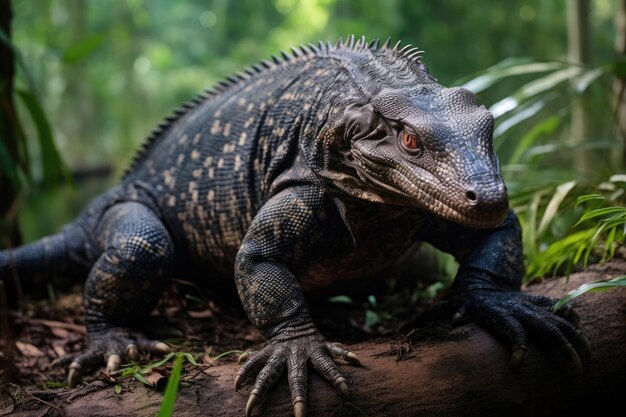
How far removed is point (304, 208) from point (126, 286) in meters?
1.52

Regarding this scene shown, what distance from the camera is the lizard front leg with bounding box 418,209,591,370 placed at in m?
3.44

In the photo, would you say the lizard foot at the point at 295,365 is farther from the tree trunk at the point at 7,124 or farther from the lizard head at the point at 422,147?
the tree trunk at the point at 7,124

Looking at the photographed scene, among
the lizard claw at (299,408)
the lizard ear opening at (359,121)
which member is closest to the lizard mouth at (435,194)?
the lizard ear opening at (359,121)

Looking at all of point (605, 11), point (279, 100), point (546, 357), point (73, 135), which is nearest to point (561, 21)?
point (605, 11)

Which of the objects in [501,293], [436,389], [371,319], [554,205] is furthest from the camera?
[371,319]

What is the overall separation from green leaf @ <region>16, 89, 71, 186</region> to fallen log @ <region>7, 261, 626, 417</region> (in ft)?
9.24

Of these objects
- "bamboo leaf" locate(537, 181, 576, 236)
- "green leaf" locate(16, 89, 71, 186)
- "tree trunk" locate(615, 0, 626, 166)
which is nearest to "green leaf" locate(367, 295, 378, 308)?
"bamboo leaf" locate(537, 181, 576, 236)

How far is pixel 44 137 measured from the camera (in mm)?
5625

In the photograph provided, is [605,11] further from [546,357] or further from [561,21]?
[546,357]

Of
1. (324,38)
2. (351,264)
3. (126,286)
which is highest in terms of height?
(324,38)

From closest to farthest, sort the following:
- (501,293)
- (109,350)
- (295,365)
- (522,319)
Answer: (295,365) → (522,319) → (501,293) → (109,350)

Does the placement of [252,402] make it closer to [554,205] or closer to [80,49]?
[554,205]

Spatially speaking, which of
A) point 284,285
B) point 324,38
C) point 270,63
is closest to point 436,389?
point 284,285

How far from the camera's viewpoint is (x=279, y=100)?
15.0 feet
